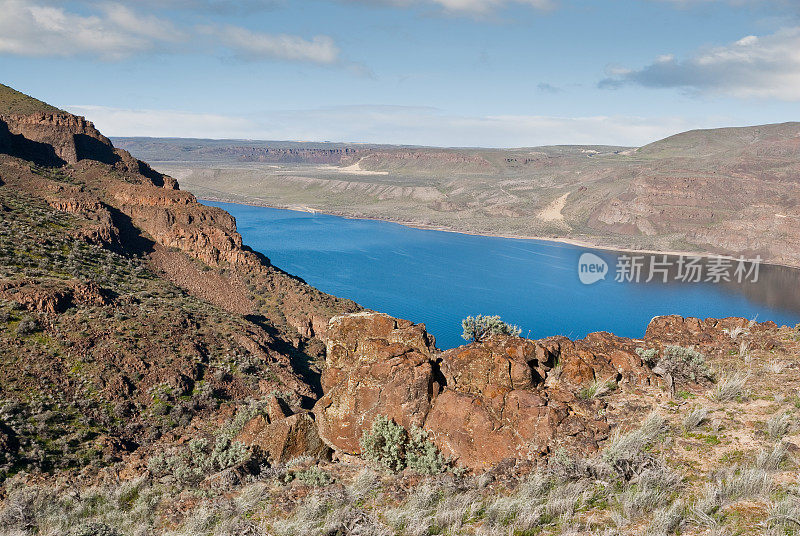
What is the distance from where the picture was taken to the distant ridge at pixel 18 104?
59.0 metres

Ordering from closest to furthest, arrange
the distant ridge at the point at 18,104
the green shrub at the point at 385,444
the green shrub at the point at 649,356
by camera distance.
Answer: the green shrub at the point at 385,444
the green shrub at the point at 649,356
the distant ridge at the point at 18,104

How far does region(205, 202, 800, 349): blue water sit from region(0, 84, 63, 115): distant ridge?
4814 cm

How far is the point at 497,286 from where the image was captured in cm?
9806

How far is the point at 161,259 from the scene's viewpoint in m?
43.6

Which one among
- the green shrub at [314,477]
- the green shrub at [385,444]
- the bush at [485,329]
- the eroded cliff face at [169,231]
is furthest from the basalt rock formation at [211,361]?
the bush at [485,329]

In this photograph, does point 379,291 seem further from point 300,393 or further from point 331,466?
point 331,466

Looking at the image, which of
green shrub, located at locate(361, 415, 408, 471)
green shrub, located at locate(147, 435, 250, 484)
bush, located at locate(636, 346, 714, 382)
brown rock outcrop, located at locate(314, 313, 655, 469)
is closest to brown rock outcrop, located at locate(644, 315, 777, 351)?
bush, located at locate(636, 346, 714, 382)

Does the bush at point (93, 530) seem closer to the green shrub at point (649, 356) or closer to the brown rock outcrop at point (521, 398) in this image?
the brown rock outcrop at point (521, 398)

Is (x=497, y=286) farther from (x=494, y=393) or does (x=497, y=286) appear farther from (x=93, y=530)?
(x=93, y=530)

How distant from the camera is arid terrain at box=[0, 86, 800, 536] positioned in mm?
9148

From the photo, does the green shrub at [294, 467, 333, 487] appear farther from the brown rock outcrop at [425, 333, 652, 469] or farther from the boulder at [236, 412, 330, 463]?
the brown rock outcrop at [425, 333, 652, 469]

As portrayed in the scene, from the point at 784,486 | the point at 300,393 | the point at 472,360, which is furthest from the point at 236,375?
the point at 784,486

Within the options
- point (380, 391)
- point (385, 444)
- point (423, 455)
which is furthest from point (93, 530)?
point (423, 455)

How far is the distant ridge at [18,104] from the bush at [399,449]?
216 ft
